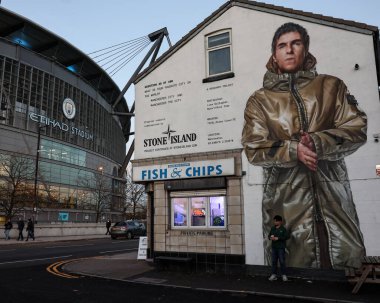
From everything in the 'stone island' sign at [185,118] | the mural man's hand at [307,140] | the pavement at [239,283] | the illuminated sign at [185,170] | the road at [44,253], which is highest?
the 'stone island' sign at [185,118]

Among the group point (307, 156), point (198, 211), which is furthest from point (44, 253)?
point (307, 156)

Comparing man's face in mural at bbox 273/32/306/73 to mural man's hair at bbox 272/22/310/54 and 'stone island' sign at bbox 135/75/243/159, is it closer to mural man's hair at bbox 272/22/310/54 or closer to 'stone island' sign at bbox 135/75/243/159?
mural man's hair at bbox 272/22/310/54

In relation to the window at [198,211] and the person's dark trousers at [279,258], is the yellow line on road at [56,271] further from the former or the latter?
the person's dark trousers at [279,258]

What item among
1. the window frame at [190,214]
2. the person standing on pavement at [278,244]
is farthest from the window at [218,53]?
the person standing on pavement at [278,244]

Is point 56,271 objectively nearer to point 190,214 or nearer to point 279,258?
point 190,214

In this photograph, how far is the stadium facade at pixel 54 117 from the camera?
5388 centimetres

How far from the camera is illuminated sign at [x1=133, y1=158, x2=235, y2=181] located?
1184 centimetres

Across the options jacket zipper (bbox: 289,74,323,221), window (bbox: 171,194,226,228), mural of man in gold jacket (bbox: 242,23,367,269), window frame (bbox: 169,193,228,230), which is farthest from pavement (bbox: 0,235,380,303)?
jacket zipper (bbox: 289,74,323,221)

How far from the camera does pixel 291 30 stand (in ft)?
38.2

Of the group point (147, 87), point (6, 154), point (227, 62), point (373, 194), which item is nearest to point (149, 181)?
point (147, 87)

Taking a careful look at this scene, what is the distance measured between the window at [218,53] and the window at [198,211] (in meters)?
4.28

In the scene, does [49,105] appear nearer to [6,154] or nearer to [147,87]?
[6,154]

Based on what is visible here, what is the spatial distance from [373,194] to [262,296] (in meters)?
4.02

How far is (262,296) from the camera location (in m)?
8.62
